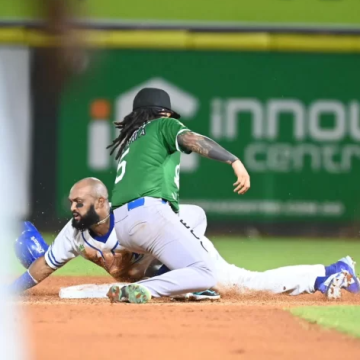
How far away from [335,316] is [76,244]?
1.88 metres

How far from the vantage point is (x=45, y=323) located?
4809 millimetres

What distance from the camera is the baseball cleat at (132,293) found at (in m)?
5.51

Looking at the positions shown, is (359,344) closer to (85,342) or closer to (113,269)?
(85,342)

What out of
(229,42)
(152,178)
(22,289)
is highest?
(229,42)

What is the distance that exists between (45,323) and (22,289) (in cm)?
163

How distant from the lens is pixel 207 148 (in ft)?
18.0

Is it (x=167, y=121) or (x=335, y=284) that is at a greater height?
(x=167, y=121)

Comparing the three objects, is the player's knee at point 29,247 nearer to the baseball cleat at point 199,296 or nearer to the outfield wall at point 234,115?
the baseball cleat at point 199,296

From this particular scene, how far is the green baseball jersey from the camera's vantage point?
18.9ft

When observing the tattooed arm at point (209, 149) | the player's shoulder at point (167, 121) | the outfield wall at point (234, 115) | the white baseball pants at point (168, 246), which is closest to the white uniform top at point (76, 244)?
the white baseball pants at point (168, 246)

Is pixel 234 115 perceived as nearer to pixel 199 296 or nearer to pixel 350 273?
pixel 350 273

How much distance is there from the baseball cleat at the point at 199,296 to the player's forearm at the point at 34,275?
2.95ft

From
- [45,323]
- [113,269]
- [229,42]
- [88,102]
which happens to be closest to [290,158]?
[229,42]

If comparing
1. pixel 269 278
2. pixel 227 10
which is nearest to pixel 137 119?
pixel 269 278
